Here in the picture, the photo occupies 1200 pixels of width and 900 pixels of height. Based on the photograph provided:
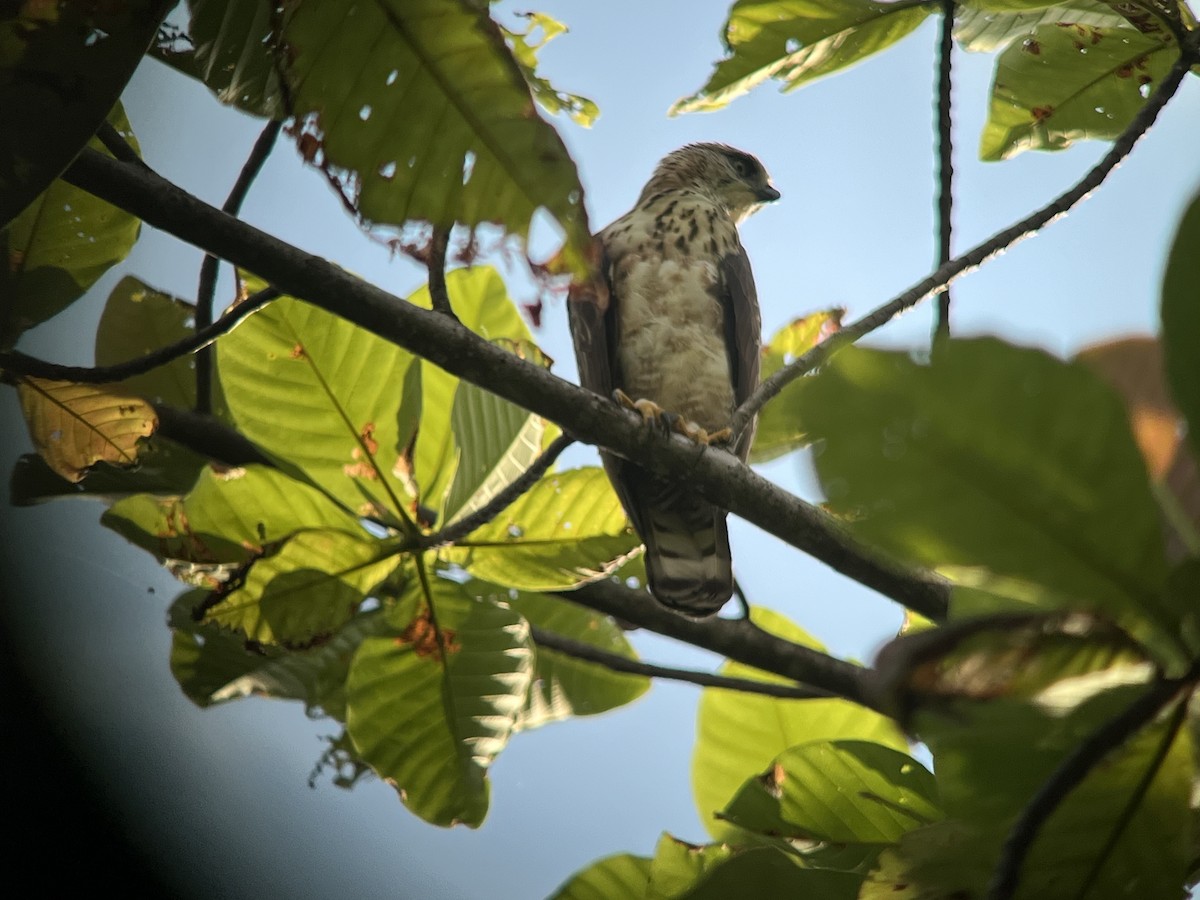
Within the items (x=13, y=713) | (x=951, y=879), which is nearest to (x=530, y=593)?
(x=13, y=713)

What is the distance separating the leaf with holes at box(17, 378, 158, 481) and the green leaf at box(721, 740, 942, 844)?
4.11ft

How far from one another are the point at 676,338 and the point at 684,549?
2.59ft

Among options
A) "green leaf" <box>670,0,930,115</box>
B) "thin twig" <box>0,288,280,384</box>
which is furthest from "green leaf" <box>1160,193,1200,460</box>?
"green leaf" <box>670,0,930,115</box>

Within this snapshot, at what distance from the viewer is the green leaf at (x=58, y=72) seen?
1258 mm

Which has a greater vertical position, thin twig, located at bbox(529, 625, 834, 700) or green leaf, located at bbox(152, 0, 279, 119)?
green leaf, located at bbox(152, 0, 279, 119)

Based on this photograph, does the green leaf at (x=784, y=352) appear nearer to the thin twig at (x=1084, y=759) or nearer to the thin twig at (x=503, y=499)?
the thin twig at (x=503, y=499)

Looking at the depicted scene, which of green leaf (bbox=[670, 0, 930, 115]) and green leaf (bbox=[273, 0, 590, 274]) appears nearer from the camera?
green leaf (bbox=[273, 0, 590, 274])

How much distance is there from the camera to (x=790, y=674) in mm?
2090

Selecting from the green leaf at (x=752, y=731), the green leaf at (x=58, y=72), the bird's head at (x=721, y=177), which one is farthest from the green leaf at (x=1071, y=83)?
the bird's head at (x=721, y=177)

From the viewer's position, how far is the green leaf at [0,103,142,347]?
1.86 meters

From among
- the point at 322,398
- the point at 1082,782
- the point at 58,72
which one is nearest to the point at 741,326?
the point at 322,398

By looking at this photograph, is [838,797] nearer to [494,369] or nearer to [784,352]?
[494,369]

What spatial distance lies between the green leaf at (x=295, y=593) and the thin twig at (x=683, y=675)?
0.49 metres

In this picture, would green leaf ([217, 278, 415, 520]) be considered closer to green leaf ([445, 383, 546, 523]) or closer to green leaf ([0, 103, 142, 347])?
green leaf ([445, 383, 546, 523])
